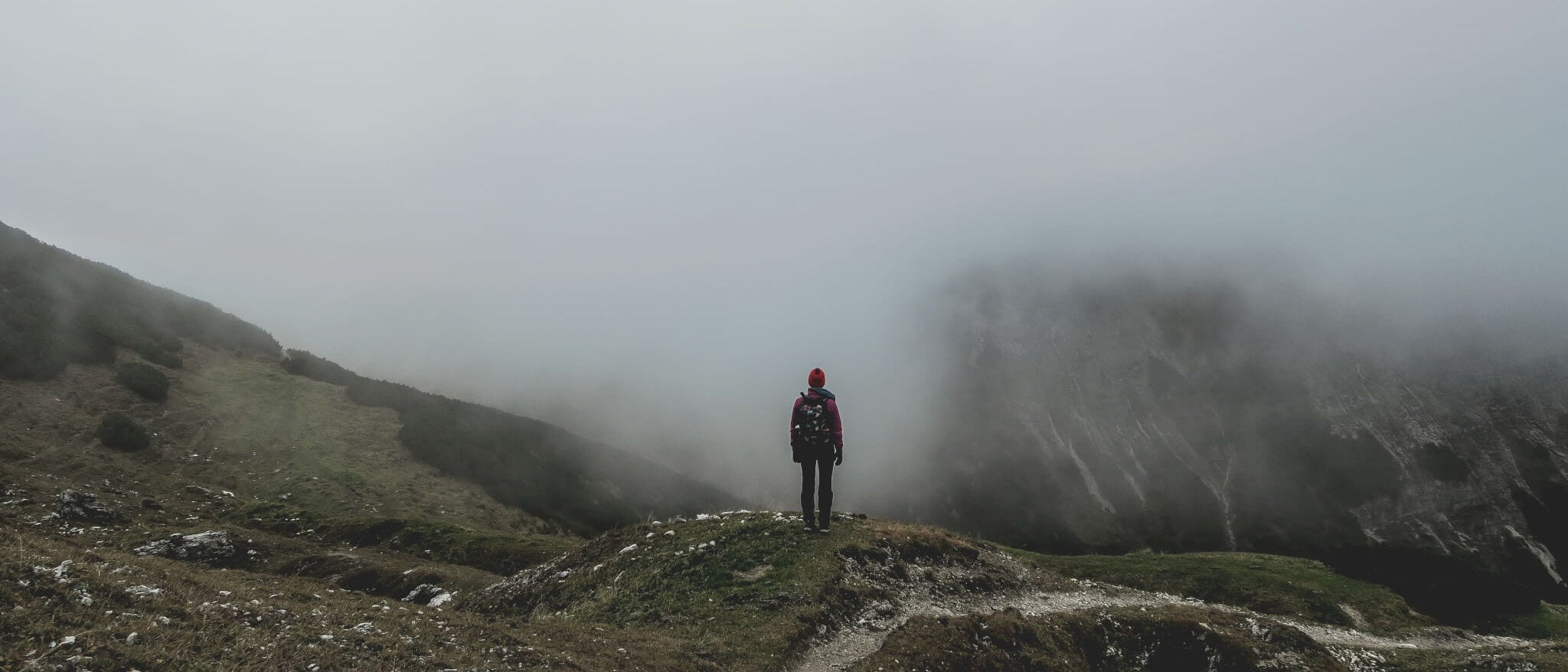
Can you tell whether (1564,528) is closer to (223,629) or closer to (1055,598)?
(1055,598)

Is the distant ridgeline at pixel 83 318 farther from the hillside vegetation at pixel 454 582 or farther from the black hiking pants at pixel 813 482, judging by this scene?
the black hiking pants at pixel 813 482

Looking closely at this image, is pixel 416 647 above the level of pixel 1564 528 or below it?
above

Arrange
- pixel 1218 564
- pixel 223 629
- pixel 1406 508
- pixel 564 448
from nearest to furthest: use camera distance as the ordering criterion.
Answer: pixel 223 629, pixel 1218 564, pixel 564 448, pixel 1406 508

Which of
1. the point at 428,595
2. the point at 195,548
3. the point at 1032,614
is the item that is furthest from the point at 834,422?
the point at 195,548

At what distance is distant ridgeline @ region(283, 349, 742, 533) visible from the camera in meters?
75.3

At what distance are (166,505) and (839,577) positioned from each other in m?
46.1

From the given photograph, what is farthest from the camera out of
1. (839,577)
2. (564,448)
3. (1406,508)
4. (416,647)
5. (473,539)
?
(1406,508)

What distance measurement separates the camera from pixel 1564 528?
18175 centimetres

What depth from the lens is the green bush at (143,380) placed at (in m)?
58.1

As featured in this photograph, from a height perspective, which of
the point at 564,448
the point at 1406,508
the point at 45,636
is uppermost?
the point at 45,636

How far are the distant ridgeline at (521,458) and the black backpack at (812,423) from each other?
63.1 metres

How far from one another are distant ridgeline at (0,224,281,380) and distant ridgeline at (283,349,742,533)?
10.1 meters

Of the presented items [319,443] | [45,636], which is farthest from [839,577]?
[319,443]

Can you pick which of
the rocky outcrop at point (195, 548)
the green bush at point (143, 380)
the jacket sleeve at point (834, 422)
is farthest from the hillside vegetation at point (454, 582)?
the jacket sleeve at point (834, 422)
